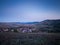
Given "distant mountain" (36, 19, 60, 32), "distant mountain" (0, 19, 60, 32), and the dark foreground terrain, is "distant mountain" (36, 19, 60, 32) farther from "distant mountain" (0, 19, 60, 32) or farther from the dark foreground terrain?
the dark foreground terrain

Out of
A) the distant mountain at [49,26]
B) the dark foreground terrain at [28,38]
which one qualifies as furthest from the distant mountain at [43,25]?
the dark foreground terrain at [28,38]

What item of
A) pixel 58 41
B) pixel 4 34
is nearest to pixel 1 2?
pixel 4 34

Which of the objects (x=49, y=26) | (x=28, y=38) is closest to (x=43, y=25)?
(x=49, y=26)

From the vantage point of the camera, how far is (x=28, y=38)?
2.16 meters

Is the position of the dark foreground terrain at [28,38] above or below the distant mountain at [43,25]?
below

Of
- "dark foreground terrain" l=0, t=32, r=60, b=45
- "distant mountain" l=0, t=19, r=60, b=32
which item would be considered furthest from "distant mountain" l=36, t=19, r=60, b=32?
"dark foreground terrain" l=0, t=32, r=60, b=45

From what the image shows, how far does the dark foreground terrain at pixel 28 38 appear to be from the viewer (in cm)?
215

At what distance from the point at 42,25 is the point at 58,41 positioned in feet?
1.59

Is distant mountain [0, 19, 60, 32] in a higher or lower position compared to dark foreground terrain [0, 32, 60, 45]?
higher

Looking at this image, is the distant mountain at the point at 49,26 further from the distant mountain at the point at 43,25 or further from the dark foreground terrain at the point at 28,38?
the dark foreground terrain at the point at 28,38

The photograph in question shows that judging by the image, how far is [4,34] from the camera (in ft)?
7.11

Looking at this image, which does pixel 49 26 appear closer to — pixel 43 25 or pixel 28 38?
pixel 43 25

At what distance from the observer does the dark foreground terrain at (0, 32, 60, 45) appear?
7.04 feet

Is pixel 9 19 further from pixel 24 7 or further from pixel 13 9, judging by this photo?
pixel 24 7
